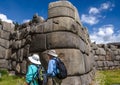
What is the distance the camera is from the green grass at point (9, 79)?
10.1m

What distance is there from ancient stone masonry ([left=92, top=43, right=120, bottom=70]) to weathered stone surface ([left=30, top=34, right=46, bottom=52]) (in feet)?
42.3

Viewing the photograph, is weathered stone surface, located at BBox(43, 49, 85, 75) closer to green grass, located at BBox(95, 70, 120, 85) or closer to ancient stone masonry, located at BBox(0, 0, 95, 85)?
ancient stone masonry, located at BBox(0, 0, 95, 85)

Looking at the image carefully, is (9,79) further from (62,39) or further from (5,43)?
(62,39)

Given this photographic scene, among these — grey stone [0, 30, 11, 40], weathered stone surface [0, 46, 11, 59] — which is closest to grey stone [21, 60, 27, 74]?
weathered stone surface [0, 46, 11, 59]

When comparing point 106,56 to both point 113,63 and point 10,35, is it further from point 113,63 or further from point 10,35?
point 10,35

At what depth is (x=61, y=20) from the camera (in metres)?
8.50

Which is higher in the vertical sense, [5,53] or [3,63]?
[5,53]

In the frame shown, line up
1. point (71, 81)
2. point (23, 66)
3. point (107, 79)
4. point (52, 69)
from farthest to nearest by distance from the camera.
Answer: point (107, 79)
point (23, 66)
point (71, 81)
point (52, 69)

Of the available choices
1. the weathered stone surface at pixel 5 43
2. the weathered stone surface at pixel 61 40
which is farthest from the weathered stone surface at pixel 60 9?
the weathered stone surface at pixel 5 43

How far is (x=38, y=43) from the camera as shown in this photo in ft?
29.7

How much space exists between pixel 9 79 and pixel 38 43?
3414 mm

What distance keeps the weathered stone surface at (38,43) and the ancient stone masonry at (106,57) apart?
1289cm

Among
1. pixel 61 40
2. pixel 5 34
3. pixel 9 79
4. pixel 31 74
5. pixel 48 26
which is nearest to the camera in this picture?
pixel 31 74

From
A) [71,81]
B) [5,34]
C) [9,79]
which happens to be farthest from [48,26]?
[5,34]
